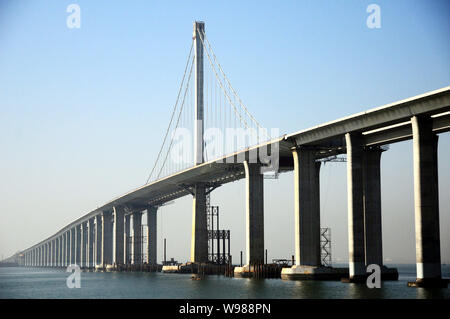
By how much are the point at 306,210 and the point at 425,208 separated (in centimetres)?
2443

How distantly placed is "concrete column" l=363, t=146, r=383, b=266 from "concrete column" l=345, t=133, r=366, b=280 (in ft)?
17.5

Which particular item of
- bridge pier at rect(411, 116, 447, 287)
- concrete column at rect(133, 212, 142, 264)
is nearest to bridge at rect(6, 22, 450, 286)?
bridge pier at rect(411, 116, 447, 287)

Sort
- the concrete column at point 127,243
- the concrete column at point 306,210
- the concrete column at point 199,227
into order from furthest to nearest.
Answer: the concrete column at point 127,243
the concrete column at point 199,227
the concrete column at point 306,210

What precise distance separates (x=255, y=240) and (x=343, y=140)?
2326cm

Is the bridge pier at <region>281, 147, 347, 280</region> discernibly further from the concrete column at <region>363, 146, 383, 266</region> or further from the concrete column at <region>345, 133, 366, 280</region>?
the concrete column at <region>345, 133, 366, 280</region>

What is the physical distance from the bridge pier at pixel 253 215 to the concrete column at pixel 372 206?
21.5 metres

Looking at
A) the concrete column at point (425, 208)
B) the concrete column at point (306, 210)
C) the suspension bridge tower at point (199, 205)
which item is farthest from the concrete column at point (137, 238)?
the concrete column at point (425, 208)

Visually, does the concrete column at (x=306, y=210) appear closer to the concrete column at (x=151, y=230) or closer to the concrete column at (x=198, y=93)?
the concrete column at (x=198, y=93)

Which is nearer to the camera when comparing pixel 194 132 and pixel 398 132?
pixel 398 132

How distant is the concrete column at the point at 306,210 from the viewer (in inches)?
3472

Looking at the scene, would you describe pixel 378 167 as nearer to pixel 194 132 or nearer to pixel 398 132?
pixel 398 132

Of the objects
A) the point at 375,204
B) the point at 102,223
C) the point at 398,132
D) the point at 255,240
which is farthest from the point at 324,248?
the point at 102,223

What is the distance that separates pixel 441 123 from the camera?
72062 millimetres

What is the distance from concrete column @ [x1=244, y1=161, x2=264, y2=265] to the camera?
104 metres
